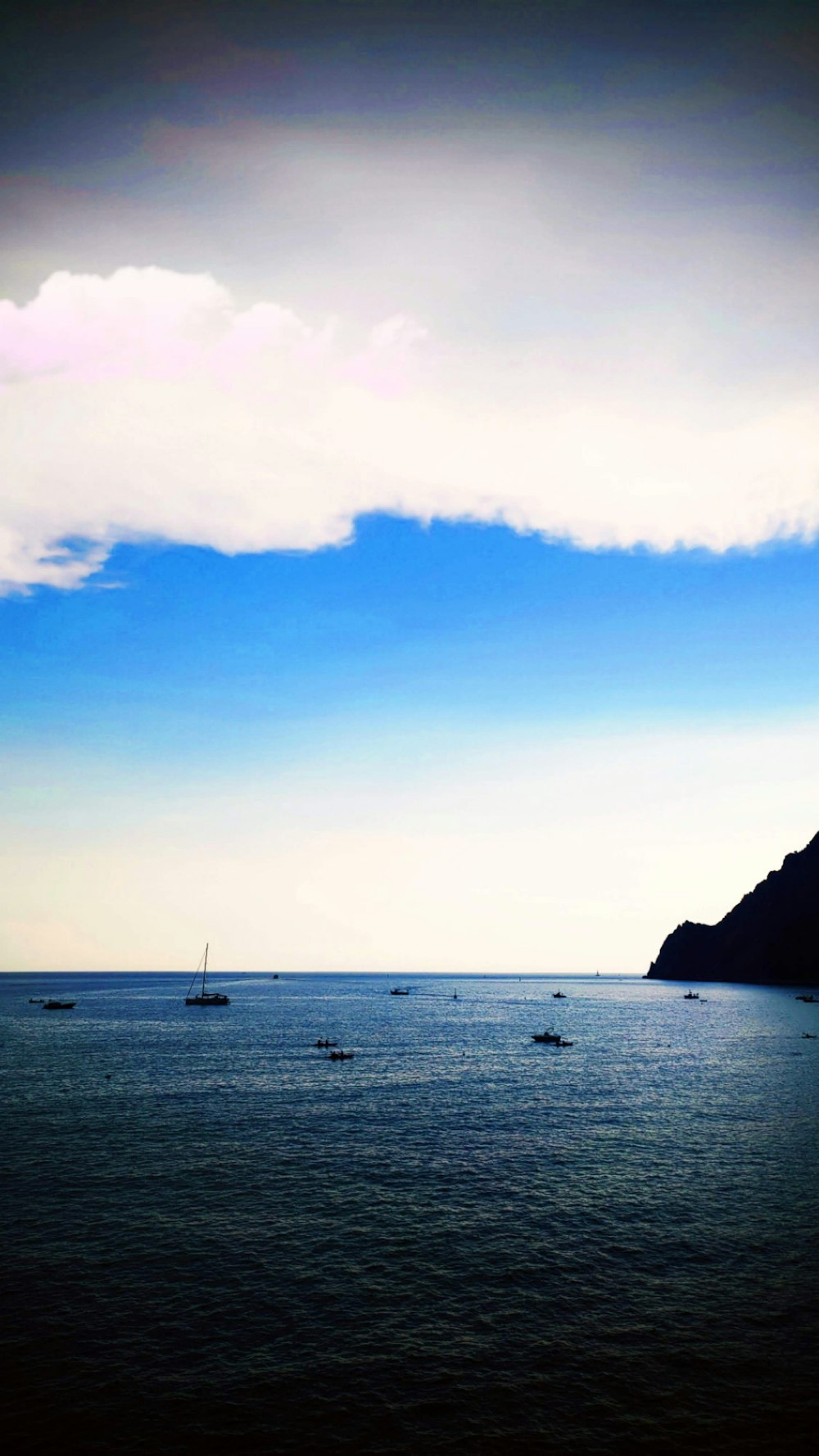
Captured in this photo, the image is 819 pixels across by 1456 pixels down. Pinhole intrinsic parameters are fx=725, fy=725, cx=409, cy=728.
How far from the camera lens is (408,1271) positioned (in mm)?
36656

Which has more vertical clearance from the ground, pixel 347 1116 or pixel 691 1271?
pixel 691 1271

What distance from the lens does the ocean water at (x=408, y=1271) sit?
84.7ft

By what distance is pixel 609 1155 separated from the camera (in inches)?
2211

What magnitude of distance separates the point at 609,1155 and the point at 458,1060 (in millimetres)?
51261

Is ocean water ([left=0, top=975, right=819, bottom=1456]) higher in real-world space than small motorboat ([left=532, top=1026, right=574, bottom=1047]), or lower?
higher

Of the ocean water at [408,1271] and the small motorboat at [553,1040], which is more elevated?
the ocean water at [408,1271]

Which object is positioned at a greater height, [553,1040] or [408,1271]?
[408,1271]

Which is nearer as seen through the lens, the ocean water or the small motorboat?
the ocean water

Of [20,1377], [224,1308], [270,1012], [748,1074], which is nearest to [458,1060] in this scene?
[748,1074]

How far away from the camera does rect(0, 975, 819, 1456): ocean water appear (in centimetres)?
2583

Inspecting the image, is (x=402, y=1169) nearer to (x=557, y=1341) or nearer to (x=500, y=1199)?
(x=500, y=1199)

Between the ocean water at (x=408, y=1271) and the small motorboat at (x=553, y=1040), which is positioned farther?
the small motorboat at (x=553, y=1040)

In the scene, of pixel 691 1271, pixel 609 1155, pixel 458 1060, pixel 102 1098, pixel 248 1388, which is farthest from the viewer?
pixel 458 1060

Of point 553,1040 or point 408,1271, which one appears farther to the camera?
point 553,1040
